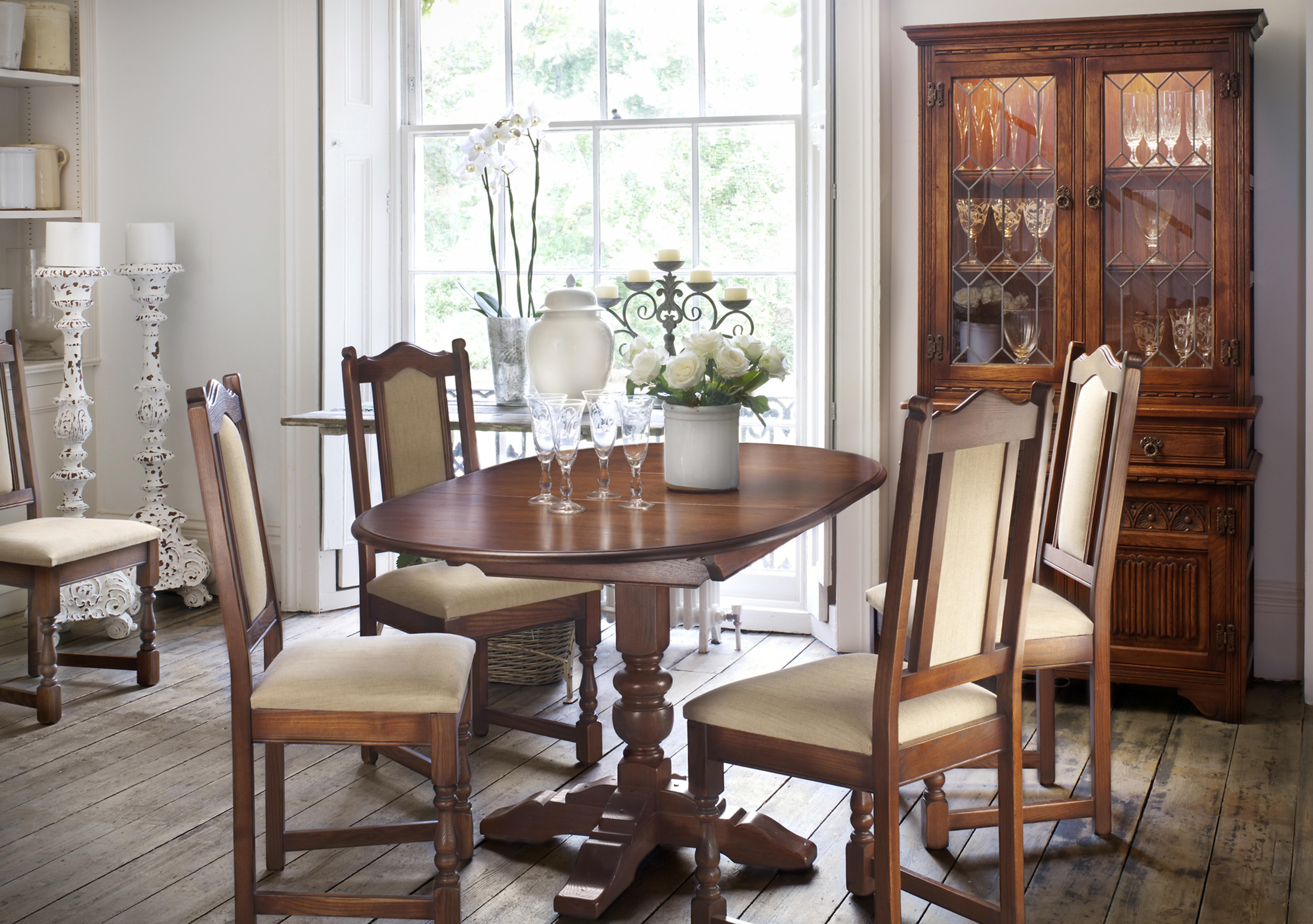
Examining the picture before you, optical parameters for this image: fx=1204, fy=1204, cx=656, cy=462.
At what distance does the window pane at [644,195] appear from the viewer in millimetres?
4332

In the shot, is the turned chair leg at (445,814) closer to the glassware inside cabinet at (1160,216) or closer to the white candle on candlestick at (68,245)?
the glassware inside cabinet at (1160,216)

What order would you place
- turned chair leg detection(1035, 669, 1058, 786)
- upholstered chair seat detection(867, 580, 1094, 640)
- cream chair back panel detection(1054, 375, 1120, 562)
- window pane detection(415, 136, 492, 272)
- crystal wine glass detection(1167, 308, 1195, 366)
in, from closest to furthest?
upholstered chair seat detection(867, 580, 1094, 640) → cream chair back panel detection(1054, 375, 1120, 562) → turned chair leg detection(1035, 669, 1058, 786) → crystal wine glass detection(1167, 308, 1195, 366) → window pane detection(415, 136, 492, 272)

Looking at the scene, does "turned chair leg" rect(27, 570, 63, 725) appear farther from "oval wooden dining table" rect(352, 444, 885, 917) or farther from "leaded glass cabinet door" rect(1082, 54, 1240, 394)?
"leaded glass cabinet door" rect(1082, 54, 1240, 394)

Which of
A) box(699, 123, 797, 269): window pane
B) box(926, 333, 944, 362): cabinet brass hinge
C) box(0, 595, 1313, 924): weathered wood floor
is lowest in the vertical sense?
box(0, 595, 1313, 924): weathered wood floor

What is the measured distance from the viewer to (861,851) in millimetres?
2357

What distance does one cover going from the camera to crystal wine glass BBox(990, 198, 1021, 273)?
3578 mm

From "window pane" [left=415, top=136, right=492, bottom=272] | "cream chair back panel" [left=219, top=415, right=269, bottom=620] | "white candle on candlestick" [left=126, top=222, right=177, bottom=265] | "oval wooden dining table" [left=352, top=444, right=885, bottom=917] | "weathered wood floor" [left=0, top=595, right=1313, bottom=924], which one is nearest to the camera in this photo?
Answer: "oval wooden dining table" [left=352, top=444, right=885, bottom=917]

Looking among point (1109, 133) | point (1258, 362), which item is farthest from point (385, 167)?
point (1258, 362)

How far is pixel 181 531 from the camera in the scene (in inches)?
186

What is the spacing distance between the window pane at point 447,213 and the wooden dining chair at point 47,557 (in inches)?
59.4

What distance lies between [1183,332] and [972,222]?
678 mm

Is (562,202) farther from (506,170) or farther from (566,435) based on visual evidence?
(566,435)

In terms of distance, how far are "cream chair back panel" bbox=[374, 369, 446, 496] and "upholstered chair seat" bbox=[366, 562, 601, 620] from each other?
28cm

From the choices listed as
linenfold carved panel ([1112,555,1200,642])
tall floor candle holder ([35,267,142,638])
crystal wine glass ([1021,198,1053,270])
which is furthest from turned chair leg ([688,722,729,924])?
tall floor candle holder ([35,267,142,638])
